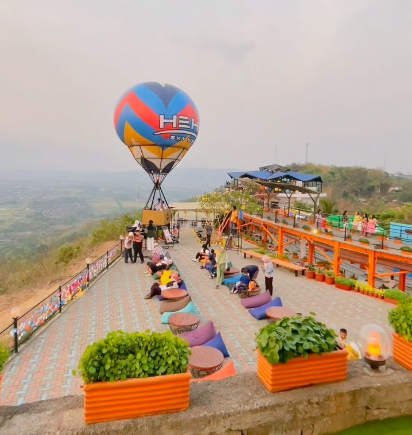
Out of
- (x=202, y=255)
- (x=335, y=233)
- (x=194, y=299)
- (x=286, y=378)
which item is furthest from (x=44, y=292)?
(x=286, y=378)

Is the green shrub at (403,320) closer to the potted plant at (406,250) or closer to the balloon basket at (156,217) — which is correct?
the potted plant at (406,250)

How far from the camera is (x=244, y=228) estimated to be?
108 feet

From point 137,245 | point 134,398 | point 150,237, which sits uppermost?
point 134,398

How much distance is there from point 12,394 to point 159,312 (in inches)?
197

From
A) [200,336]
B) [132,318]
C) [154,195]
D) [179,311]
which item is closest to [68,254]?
[154,195]

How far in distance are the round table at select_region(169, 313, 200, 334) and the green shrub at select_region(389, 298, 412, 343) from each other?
5.41 m

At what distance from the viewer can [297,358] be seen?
400 centimetres

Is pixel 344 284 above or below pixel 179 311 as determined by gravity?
below

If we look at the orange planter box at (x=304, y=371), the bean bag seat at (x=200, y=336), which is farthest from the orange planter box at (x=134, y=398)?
the bean bag seat at (x=200, y=336)

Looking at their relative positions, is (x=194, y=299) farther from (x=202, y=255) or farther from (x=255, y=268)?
(x=202, y=255)

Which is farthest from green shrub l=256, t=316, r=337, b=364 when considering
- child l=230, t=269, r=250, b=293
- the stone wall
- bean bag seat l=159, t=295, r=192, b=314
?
child l=230, t=269, r=250, b=293

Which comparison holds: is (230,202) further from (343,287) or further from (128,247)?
(343,287)

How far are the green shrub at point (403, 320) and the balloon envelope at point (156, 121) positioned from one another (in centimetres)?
1969

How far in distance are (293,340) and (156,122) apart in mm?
20197
